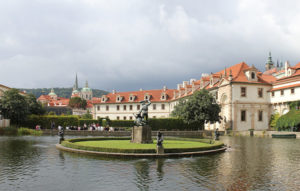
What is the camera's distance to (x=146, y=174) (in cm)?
1436

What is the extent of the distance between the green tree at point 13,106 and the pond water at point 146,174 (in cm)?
4158

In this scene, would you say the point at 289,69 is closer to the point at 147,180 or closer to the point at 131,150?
the point at 131,150

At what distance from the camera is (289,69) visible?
56469 mm

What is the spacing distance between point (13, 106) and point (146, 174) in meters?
50.9

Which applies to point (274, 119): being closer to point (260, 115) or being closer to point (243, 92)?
point (260, 115)

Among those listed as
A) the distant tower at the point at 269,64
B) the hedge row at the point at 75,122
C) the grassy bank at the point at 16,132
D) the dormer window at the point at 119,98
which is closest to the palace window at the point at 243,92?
the hedge row at the point at 75,122

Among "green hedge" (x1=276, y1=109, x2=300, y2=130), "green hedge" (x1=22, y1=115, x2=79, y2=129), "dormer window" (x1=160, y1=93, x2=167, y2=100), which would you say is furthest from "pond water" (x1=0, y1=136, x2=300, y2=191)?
"dormer window" (x1=160, y1=93, x2=167, y2=100)

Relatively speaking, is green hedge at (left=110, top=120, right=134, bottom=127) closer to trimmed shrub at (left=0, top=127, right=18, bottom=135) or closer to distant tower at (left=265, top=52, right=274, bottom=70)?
trimmed shrub at (left=0, top=127, right=18, bottom=135)

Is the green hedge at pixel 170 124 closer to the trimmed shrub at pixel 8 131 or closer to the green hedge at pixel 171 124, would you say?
the green hedge at pixel 171 124

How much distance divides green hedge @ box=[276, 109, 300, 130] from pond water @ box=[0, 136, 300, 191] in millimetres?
30136

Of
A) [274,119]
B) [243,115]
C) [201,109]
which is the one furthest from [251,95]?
[201,109]

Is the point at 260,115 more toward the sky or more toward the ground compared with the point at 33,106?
more toward the ground

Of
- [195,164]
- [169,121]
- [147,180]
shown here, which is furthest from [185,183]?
[169,121]

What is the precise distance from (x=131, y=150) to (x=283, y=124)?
38107 mm
